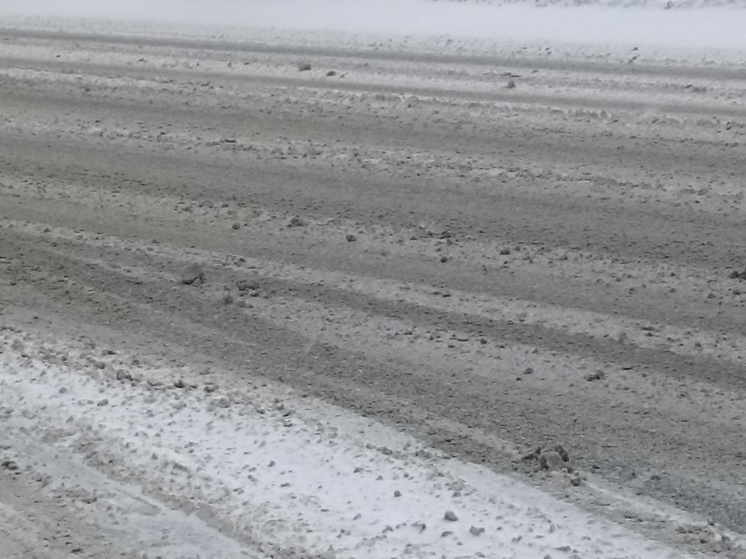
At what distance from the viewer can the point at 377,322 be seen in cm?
514

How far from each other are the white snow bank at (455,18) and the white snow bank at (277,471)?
787cm

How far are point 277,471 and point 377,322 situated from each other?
1.41 m

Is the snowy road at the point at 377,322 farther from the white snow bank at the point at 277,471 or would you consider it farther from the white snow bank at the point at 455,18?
the white snow bank at the point at 455,18

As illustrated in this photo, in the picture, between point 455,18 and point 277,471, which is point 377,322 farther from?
point 455,18

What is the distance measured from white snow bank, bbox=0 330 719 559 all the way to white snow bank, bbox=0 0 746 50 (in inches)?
310

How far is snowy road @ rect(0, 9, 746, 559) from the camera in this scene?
3.65 meters

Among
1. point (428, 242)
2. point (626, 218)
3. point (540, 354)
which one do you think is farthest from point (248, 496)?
point (626, 218)

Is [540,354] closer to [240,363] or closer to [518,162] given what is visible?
[240,363]

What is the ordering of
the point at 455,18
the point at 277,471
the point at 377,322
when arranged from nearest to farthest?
the point at 277,471 → the point at 377,322 → the point at 455,18

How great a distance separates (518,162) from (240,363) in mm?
3227

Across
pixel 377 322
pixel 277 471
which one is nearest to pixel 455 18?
pixel 377 322

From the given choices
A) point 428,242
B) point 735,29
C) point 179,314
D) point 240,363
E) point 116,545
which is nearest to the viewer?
point 116,545

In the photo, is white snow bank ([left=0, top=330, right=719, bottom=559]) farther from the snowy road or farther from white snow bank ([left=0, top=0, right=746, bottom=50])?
white snow bank ([left=0, top=0, right=746, bottom=50])

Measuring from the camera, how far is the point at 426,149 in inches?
302
